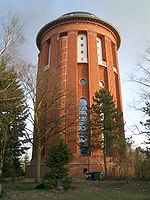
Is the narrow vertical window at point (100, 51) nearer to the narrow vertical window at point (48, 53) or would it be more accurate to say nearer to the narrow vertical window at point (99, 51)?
the narrow vertical window at point (99, 51)

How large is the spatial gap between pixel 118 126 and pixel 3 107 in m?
13.5

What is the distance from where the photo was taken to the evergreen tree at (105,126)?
28562 millimetres

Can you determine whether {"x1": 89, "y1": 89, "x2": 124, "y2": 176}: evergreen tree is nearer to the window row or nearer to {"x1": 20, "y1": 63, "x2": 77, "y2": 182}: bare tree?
{"x1": 20, "y1": 63, "x2": 77, "y2": 182}: bare tree

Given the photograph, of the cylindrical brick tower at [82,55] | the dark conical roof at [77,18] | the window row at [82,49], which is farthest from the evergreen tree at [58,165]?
the dark conical roof at [77,18]

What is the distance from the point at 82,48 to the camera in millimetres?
38062

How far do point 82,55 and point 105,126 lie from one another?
12534 mm

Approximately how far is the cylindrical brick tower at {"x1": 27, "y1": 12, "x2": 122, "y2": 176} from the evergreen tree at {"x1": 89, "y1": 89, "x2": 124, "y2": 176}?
2954mm

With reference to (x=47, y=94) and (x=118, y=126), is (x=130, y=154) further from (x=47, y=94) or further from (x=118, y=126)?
(x=47, y=94)

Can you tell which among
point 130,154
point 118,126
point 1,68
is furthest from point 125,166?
point 1,68

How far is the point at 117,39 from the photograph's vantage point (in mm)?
43938

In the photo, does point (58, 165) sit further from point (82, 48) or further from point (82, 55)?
point (82, 48)

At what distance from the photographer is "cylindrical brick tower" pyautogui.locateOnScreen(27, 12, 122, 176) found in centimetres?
3547

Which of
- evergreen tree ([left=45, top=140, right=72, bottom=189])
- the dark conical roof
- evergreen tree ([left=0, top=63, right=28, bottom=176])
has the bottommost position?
A: evergreen tree ([left=45, top=140, right=72, bottom=189])

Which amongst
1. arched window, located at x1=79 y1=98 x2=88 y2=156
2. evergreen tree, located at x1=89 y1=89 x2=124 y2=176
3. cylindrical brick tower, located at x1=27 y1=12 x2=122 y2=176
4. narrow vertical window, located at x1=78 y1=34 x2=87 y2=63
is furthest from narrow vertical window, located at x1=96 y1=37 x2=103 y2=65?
arched window, located at x1=79 y1=98 x2=88 y2=156
